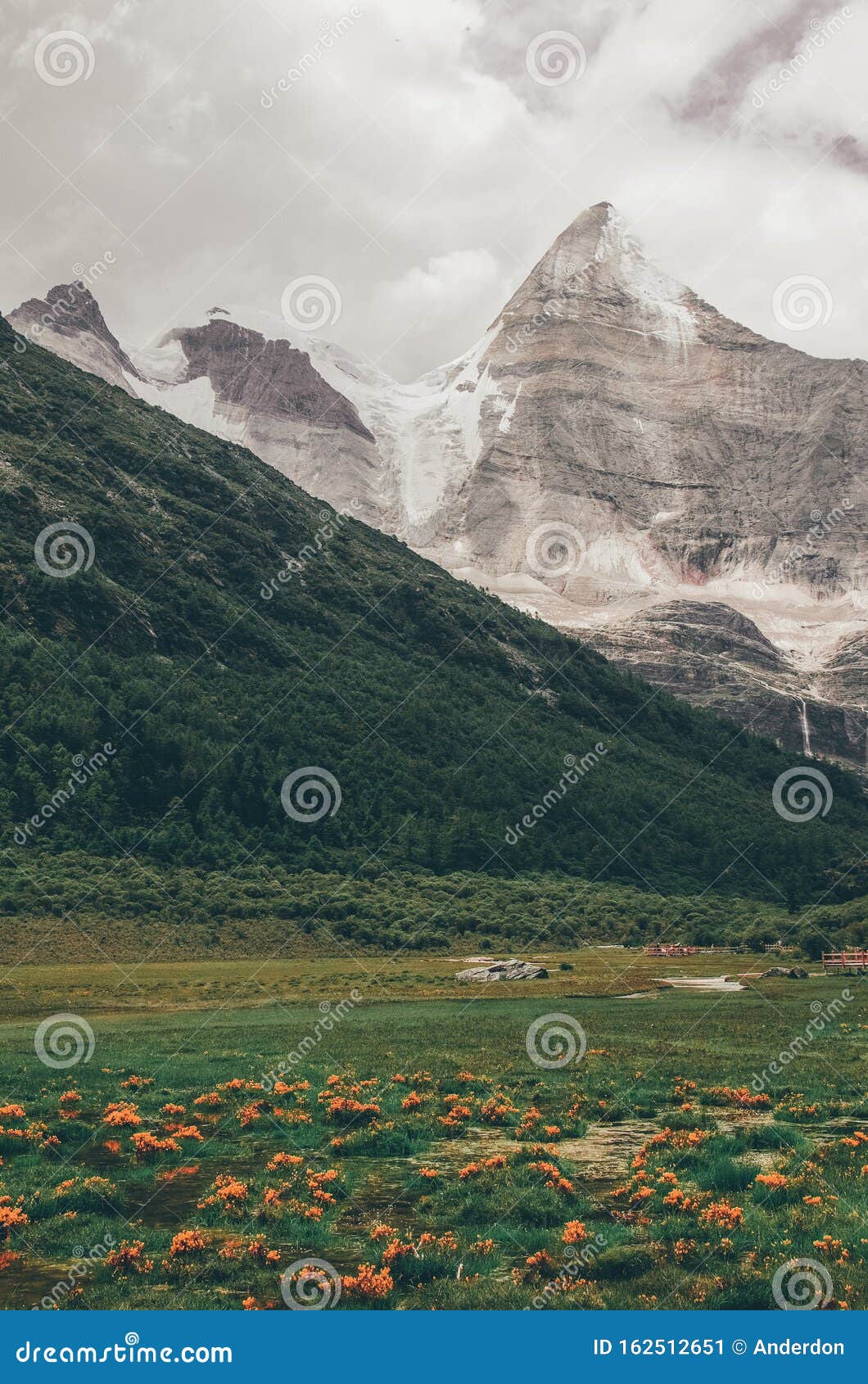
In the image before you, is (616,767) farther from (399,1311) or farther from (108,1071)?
(399,1311)

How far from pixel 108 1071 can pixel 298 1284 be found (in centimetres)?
1425

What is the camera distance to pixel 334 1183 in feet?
50.4
